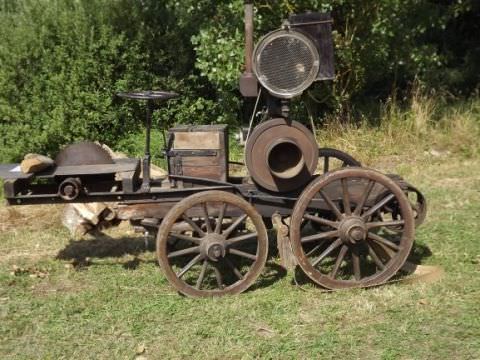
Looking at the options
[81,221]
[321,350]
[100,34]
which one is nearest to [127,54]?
[100,34]

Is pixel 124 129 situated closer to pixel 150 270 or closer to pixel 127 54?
pixel 127 54

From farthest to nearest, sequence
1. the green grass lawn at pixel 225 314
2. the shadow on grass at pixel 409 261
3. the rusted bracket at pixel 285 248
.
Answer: the shadow on grass at pixel 409 261
the rusted bracket at pixel 285 248
the green grass lawn at pixel 225 314

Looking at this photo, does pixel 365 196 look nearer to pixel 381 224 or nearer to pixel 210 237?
pixel 381 224

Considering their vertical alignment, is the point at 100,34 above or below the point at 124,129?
above

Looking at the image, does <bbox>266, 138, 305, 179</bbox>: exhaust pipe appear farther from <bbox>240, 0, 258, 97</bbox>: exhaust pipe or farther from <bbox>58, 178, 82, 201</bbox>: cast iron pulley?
<bbox>58, 178, 82, 201</bbox>: cast iron pulley

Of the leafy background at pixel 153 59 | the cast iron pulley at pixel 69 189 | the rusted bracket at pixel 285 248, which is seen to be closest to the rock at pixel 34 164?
the cast iron pulley at pixel 69 189

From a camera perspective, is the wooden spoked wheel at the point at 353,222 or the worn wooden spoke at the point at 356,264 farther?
the worn wooden spoke at the point at 356,264

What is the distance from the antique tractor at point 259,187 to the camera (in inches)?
162

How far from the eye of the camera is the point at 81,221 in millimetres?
5875

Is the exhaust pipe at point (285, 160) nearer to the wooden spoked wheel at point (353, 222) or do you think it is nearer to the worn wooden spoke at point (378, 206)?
the wooden spoked wheel at point (353, 222)

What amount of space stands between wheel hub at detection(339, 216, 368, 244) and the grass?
1.38 feet

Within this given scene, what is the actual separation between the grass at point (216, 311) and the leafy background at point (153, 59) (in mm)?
3070

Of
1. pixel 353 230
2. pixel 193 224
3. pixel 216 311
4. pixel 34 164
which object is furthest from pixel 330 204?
pixel 34 164

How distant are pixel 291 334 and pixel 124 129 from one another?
18.5ft
